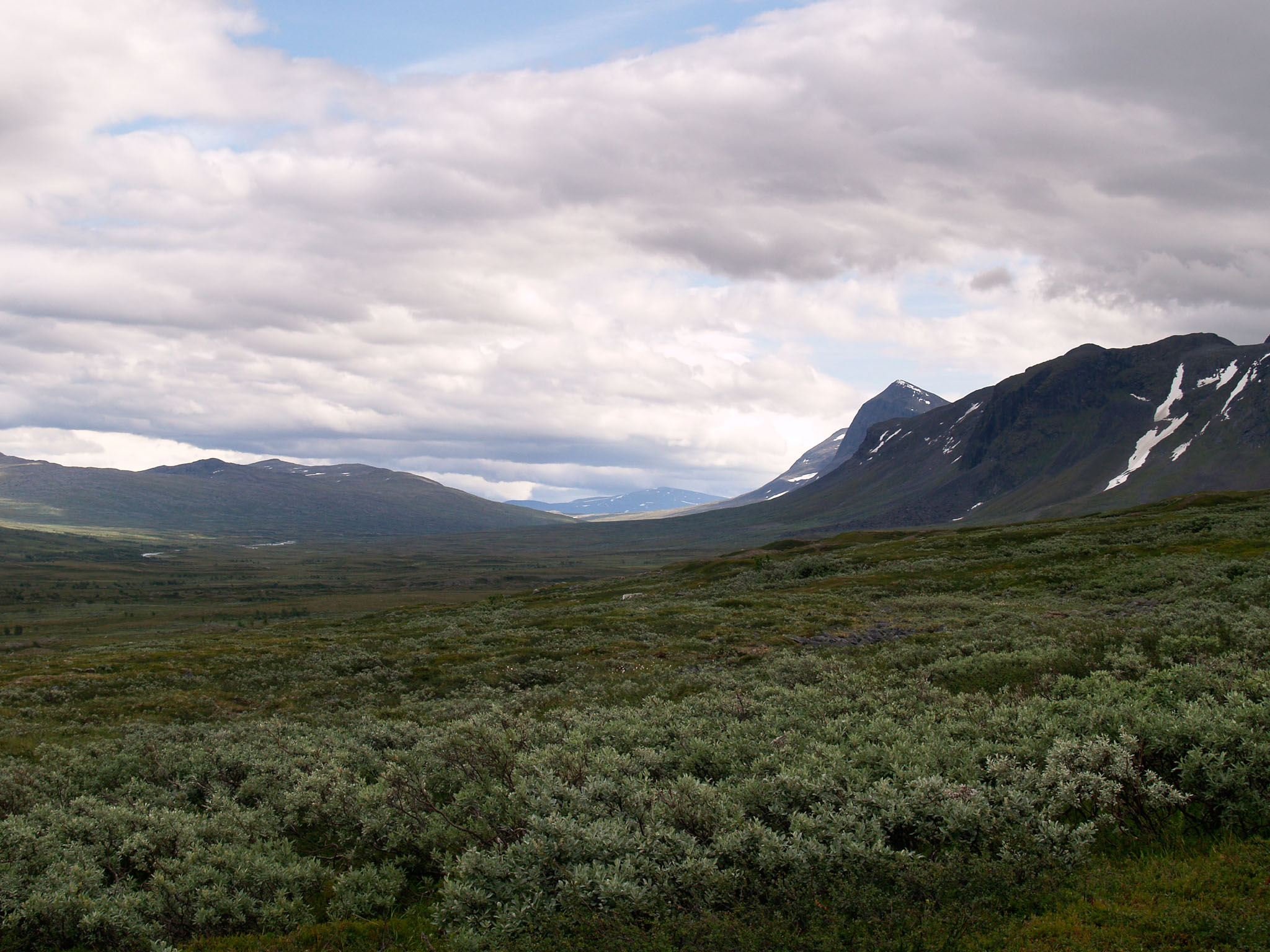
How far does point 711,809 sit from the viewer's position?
12.3 m

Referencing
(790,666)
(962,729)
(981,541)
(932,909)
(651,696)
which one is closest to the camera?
(932,909)

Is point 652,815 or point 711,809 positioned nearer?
point 652,815

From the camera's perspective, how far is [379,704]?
34.0m

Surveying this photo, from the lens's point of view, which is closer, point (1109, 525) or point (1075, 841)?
point (1075, 841)

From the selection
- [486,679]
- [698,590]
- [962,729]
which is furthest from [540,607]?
[962,729]

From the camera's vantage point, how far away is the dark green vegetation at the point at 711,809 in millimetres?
9914

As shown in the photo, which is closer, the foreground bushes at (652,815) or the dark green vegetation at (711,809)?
the dark green vegetation at (711,809)

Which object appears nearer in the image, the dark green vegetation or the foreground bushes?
the dark green vegetation

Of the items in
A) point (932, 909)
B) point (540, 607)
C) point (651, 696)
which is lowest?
point (540, 607)

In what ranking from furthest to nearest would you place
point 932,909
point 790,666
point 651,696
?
point 790,666 → point 651,696 → point 932,909

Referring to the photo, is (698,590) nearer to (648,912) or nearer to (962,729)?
(962,729)

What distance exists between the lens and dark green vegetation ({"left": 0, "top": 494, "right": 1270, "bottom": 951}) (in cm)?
991

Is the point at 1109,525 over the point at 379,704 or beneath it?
over

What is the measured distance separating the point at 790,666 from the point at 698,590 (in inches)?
2005
